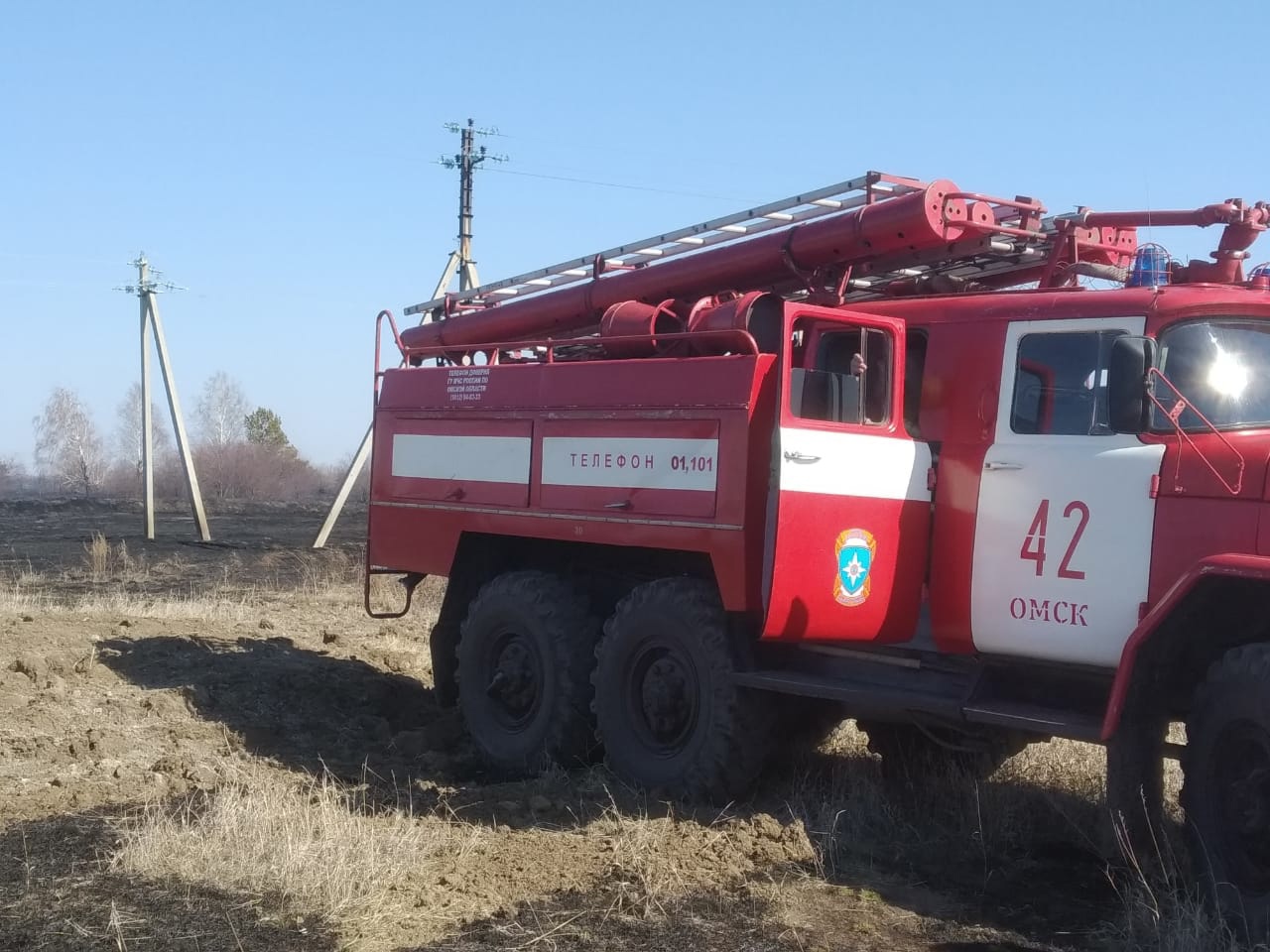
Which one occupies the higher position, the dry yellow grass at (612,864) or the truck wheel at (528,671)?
the truck wheel at (528,671)

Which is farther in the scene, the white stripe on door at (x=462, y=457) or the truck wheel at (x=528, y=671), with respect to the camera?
the white stripe on door at (x=462, y=457)

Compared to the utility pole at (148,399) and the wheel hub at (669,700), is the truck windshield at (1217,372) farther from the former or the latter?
the utility pole at (148,399)

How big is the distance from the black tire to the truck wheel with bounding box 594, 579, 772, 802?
3.43 ft

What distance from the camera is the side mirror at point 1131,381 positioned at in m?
5.91

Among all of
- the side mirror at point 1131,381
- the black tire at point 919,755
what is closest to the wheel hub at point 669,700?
the black tire at point 919,755

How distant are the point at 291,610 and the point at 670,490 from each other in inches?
333

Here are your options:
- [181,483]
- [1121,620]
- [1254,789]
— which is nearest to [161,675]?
[1121,620]

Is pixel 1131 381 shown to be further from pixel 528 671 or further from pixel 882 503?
pixel 528 671

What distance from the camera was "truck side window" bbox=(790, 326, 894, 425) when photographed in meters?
7.20

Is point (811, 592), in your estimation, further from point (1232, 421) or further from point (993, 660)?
point (1232, 421)

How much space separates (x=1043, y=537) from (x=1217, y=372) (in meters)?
1.06

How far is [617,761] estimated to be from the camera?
8.03m

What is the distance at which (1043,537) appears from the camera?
6.42 m

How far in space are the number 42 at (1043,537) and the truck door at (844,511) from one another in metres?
0.73
